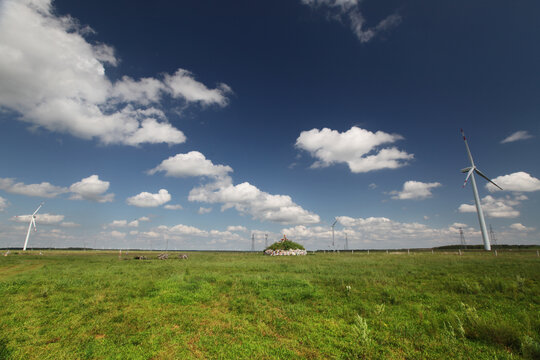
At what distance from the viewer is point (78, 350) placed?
921 cm

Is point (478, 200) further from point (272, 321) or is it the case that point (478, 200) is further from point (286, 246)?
point (272, 321)

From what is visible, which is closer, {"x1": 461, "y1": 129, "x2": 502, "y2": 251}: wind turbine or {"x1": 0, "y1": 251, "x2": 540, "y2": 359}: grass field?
{"x1": 0, "y1": 251, "x2": 540, "y2": 359}: grass field

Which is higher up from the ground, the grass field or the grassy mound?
the grassy mound

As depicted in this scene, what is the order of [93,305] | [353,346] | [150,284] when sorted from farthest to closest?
[150,284]
[93,305]
[353,346]

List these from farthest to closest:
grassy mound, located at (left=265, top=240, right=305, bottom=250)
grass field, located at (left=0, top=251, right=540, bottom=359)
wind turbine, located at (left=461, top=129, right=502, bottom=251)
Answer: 1. grassy mound, located at (left=265, top=240, right=305, bottom=250)
2. wind turbine, located at (left=461, top=129, right=502, bottom=251)
3. grass field, located at (left=0, top=251, right=540, bottom=359)

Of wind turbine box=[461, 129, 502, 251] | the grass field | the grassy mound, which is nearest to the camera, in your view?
the grass field

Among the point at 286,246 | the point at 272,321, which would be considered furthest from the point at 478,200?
the point at 272,321

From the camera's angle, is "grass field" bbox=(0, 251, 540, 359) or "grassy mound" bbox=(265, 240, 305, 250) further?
"grassy mound" bbox=(265, 240, 305, 250)

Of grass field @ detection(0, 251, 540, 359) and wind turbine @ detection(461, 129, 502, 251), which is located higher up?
wind turbine @ detection(461, 129, 502, 251)

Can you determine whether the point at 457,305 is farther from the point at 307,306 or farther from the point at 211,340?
the point at 211,340

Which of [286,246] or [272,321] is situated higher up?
[286,246]

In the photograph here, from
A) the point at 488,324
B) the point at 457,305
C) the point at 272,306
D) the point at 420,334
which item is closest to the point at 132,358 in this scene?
the point at 272,306

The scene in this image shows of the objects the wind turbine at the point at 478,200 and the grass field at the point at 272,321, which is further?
the wind turbine at the point at 478,200

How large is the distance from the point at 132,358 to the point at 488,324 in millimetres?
14812
